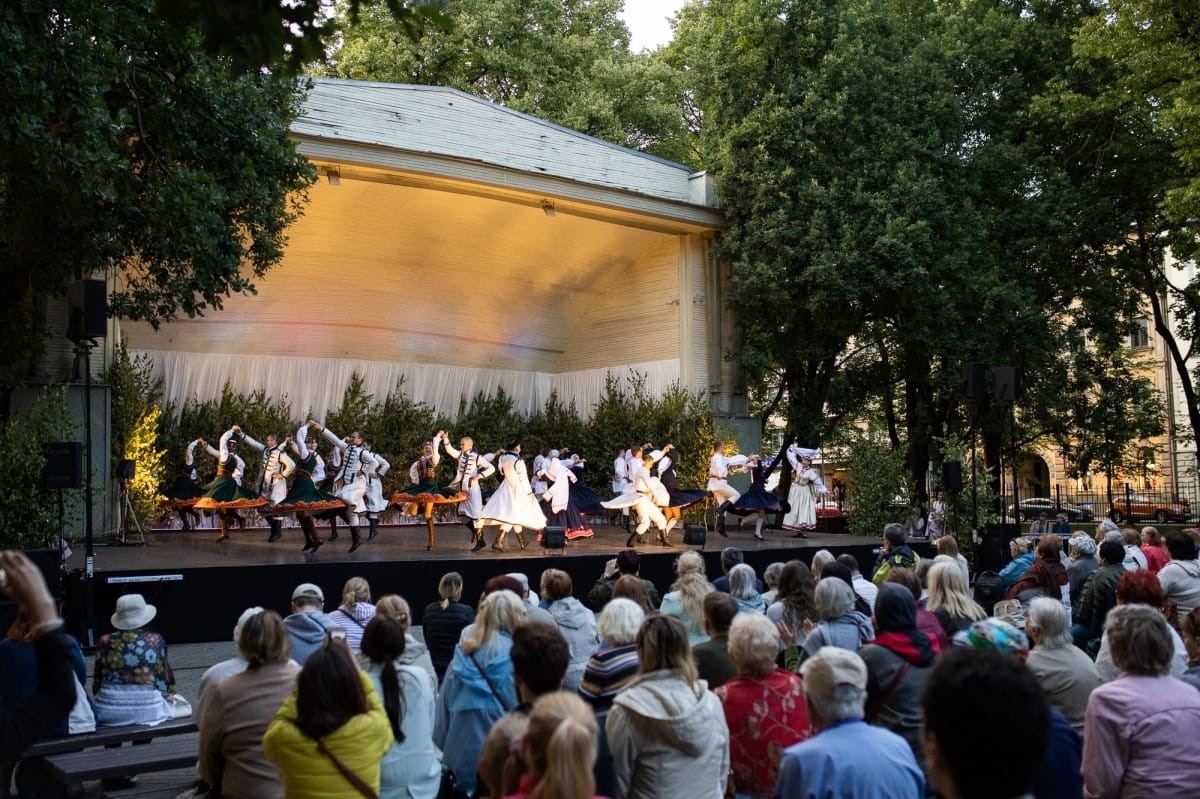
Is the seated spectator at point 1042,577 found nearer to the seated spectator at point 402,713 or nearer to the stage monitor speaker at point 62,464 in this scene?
the seated spectator at point 402,713

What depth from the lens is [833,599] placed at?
190 inches

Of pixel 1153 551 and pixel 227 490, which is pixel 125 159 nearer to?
pixel 227 490

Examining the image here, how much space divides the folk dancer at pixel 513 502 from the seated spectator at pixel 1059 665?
35.8 feet

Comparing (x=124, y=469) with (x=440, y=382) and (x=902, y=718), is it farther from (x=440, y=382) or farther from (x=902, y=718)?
(x=902, y=718)

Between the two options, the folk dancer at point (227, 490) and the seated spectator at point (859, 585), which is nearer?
→ the seated spectator at point (859, 585)

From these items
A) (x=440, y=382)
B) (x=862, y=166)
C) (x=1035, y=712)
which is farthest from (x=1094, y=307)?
(x=1035, y=712)

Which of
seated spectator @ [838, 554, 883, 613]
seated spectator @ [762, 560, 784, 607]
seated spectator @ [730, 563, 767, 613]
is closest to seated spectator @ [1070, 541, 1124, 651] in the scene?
seated spectator @ [838, 554, 883, 613]

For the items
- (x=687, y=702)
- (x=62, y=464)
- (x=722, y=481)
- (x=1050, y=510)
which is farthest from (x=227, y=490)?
(x=1050, y=510)

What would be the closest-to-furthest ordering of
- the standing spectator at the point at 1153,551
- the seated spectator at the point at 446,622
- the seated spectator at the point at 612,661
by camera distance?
→ the seated spectator at the point at 612,661 → the seated spectator at the point at 446,622 → the standing spectator at the point at 1153,551

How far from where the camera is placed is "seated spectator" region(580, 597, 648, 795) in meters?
3.97

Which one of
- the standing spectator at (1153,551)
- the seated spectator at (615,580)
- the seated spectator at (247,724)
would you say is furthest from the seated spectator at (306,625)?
the standing spectator at (1153,551)

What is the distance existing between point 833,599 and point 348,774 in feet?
8.01

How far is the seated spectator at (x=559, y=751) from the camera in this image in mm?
2299

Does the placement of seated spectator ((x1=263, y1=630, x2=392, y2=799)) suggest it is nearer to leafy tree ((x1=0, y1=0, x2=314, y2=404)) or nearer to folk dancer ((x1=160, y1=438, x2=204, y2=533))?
leafy tree ((x1=0, y1=0, x2=314, y2=404))
